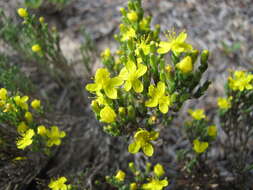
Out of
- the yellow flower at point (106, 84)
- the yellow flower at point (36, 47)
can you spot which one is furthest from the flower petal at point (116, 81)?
the yellow flower at point (36, 47)

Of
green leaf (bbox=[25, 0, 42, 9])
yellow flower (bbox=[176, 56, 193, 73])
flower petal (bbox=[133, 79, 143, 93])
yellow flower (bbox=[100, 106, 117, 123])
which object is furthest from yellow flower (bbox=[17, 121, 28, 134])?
green leaf (bbox=[25, 0, 42, 9])

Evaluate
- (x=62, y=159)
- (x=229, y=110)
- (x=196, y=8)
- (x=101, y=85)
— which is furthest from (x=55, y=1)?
(x=229, y=110)

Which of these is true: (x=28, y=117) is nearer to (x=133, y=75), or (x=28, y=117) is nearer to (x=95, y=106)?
(x=95, y=106)

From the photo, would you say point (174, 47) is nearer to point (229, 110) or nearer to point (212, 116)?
point (229, 110)

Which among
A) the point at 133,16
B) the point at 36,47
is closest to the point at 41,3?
the point at 36,47

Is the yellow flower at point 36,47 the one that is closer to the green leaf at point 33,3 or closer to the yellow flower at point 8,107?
the yellow flower at point 8,107

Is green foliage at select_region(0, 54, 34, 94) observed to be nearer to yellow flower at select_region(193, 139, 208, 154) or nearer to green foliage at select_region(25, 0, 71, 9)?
green foliage at select_region(25, 0, 71, 9)

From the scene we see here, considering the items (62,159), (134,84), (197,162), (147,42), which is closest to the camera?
(134,84)
